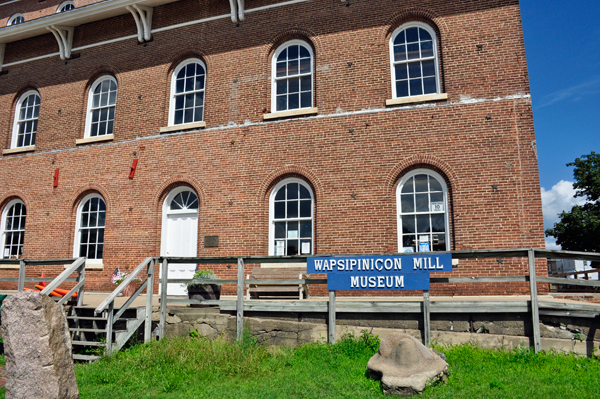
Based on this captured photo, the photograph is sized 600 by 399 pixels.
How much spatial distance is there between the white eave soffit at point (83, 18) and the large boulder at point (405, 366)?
11.4m

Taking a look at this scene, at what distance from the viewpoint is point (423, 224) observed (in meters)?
10.2

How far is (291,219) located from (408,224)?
278 cm

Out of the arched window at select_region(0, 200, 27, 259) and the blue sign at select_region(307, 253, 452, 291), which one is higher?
the arched window at select_region(0, 200, 27, 259)

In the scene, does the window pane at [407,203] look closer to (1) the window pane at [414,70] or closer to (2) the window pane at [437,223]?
(2) the window pane at [437,223]

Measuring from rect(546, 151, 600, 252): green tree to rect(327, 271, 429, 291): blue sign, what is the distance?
25012mm

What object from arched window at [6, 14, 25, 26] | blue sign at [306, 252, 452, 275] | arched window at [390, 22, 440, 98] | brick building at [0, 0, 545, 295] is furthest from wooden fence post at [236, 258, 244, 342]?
arched window at [6, 14, 25, 26]

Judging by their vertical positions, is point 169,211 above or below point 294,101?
below

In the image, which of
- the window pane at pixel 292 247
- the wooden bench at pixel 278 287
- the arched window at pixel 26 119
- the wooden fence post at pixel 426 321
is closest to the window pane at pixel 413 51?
the window pane at pixel 292 247

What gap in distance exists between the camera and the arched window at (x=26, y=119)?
14.7 m

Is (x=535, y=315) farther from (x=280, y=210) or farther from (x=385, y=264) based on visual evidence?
(x=280, y=210)

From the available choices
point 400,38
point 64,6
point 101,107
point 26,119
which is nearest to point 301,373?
point 400,38

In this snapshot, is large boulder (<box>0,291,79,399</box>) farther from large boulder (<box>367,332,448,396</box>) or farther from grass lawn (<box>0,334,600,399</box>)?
large boulder (<box>367,332,448,396</box>)

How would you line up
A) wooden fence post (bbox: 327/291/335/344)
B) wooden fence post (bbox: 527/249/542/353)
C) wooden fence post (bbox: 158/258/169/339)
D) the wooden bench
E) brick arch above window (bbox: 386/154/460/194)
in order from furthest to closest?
brick arch above window (bbox: 386/154/460/194) → the wooden bench → wooden fence post (bbox: 158/258/169/339) → wooden fence post (bbox: 327/291/335/344) → wooden fence post (bbox: 527/249/542/353)

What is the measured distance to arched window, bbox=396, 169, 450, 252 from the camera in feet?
33.0
